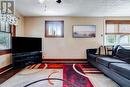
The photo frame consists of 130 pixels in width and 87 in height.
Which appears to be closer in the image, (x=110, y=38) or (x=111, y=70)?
(x=111, y=70)

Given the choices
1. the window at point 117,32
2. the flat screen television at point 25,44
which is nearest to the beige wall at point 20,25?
the flat screen television at point 25,44

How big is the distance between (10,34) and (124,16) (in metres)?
5.30

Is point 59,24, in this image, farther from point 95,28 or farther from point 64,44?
point 95,28

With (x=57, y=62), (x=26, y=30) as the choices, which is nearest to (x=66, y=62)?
(x=57, y=62)

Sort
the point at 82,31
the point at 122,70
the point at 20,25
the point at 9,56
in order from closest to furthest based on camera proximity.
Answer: the point at 122,70 < the point at 9,56 < the point at 20,25 < the point at 82,31

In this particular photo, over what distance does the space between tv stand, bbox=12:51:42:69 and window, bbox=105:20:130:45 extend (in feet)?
11.2

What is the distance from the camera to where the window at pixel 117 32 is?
26.6ft

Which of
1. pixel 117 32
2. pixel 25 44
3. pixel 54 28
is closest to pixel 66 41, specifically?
pixel 54 28

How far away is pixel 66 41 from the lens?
8102 mm

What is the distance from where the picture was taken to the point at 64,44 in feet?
26.6

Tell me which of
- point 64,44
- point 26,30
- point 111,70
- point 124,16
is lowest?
point 111,70

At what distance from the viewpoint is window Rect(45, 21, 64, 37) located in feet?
26.6

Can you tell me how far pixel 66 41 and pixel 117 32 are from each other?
2524mm

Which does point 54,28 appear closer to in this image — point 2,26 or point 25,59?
point 25,59
